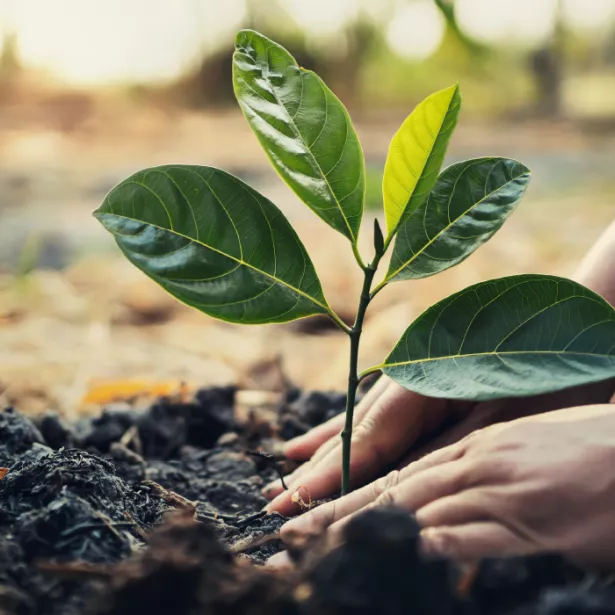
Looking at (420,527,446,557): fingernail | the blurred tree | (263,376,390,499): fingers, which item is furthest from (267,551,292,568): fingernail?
the blurred tree

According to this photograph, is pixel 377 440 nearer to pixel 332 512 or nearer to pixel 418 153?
pixel 332 512

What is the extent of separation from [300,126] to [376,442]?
0.42m

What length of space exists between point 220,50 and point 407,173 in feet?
21.7

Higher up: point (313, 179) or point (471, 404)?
point (313, 179)

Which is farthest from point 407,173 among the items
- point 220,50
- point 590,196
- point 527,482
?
point 220,50

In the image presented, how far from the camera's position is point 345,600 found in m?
0.50

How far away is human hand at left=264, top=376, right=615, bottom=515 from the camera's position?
0.92 meters

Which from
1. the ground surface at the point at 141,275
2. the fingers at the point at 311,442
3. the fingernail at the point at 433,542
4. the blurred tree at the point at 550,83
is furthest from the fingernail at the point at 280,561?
the blurred tree at the point at 550,83

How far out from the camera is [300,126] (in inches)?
27.6

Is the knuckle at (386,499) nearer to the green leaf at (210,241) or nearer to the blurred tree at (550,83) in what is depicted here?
the green leaf at (210,241)

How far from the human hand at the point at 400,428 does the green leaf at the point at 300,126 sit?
1.06 ft

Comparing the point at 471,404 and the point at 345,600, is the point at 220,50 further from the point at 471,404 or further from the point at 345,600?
the point at 345,600

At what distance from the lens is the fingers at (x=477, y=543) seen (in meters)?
0.61

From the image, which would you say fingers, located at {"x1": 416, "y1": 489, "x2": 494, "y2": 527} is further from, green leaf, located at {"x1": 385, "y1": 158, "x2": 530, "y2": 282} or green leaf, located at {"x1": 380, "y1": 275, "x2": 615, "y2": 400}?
green leaf, located at {"x1": 385, "y1": 158, "x2": 530, "y2": 282}
